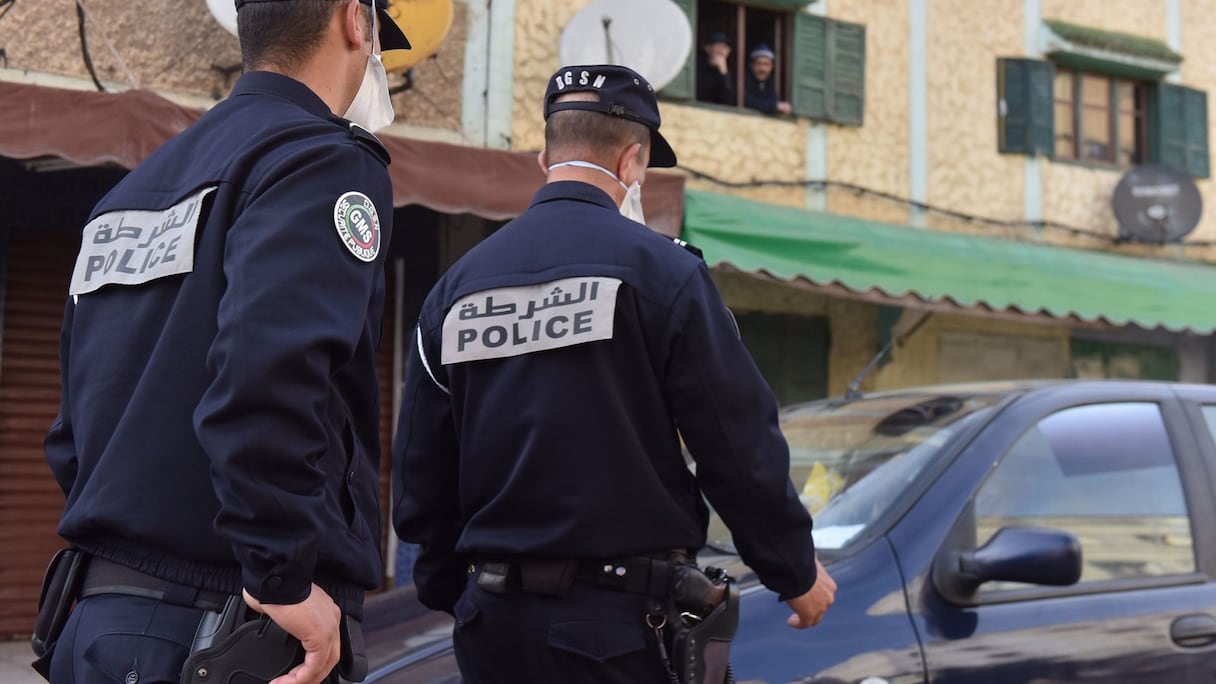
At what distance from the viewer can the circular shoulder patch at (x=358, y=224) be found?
1.91 meters

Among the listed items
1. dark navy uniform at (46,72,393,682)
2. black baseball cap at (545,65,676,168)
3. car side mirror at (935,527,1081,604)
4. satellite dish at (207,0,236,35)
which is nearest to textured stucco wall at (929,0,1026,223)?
satellite dish at (207,0,236,35)

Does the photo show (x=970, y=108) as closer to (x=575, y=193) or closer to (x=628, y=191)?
(x=628, y=191)

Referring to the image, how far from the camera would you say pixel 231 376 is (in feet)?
5.76

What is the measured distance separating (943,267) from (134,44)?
230 inches

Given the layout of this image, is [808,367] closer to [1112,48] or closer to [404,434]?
[1112,48]

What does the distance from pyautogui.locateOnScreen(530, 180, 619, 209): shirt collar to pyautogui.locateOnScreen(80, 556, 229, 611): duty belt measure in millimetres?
1177

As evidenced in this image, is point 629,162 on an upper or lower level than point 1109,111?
lower

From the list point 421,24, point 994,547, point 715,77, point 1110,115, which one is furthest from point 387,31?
point 1110,115

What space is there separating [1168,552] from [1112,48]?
410 inches

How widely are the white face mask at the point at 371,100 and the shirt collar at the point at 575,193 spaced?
0.40 m

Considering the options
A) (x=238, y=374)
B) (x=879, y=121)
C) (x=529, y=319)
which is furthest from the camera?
(x=879, y=121)

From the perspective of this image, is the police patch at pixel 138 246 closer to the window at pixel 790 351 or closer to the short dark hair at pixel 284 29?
the short dark hair at pixel 284 29

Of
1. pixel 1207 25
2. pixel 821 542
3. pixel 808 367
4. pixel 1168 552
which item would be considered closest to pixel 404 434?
pixel 821 542

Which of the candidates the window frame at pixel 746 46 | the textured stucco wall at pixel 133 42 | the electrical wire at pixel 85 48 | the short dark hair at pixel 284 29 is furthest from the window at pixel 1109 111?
the short dark hair at pixel 284 29
